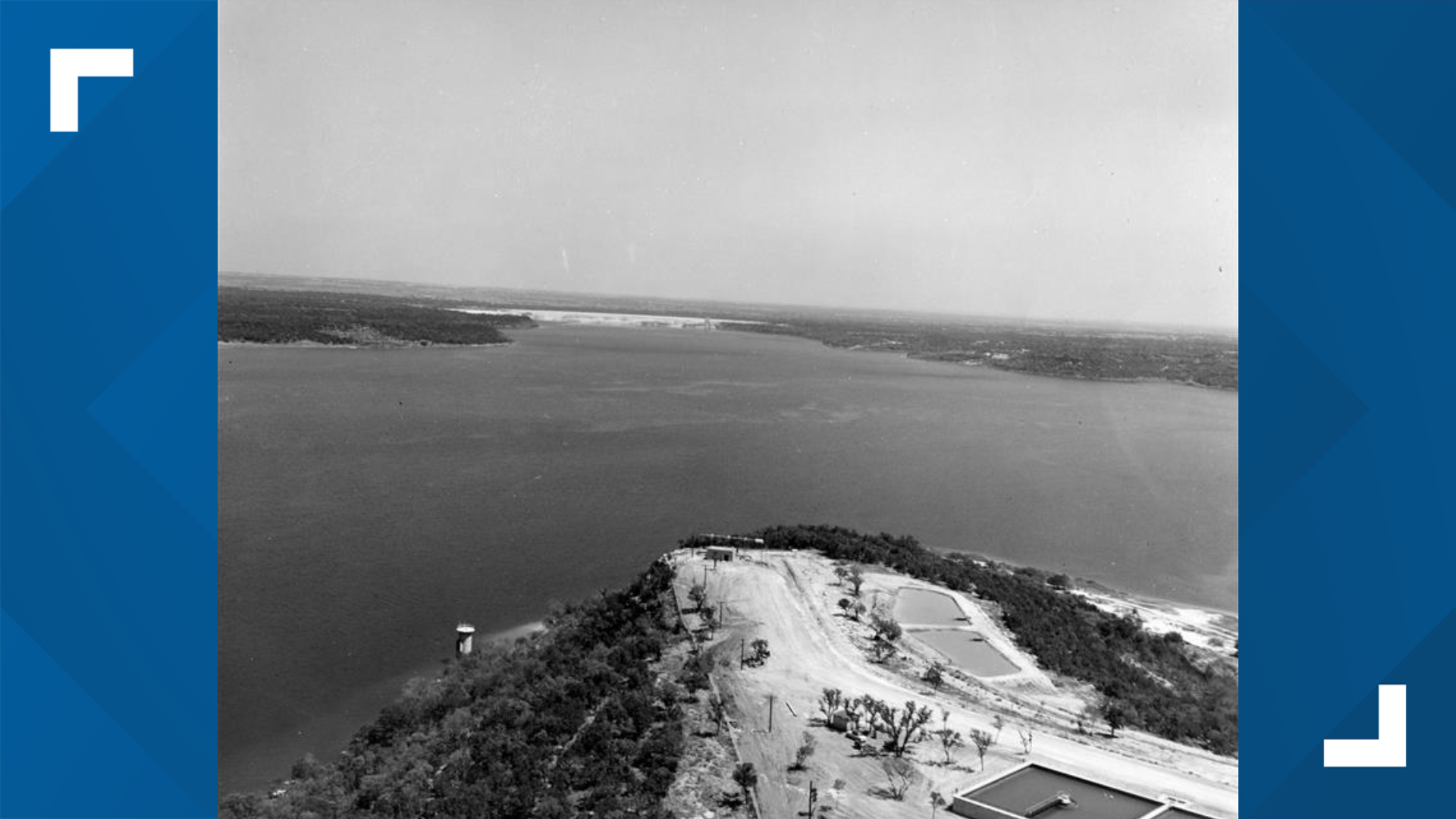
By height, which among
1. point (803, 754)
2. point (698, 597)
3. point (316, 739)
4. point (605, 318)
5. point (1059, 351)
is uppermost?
point (605, 318)

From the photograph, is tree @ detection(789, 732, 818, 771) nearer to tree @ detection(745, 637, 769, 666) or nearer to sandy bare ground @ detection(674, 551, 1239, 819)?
sandy bare ground @ detection(674, 551, 1239, 819)

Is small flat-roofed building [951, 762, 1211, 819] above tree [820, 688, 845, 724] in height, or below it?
below

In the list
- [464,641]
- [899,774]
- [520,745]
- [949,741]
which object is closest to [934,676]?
[949,741]

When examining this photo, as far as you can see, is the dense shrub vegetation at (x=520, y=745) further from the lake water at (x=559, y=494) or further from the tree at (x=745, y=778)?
the lake water at (x=559, y=494)

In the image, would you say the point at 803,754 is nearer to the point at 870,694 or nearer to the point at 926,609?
the point at 870,694

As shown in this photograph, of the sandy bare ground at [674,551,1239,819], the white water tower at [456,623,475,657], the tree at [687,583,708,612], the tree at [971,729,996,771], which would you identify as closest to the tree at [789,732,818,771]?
the sandy bare ground at [674,551,1239,819]

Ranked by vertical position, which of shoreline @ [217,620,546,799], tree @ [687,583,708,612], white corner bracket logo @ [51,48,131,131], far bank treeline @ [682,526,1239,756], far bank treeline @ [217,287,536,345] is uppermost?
far bank treeline @ [217,287,536,345]

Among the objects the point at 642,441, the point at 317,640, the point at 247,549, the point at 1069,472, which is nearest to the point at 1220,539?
the point at 1069,472

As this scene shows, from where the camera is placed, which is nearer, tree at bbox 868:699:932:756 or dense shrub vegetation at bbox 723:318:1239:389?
tree at bbox 868:699:932:756
